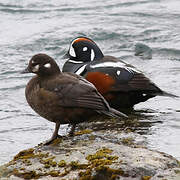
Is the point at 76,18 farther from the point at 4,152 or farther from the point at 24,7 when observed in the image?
the point at 4,152

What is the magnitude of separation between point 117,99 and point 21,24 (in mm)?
7858

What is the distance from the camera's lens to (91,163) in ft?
15.6

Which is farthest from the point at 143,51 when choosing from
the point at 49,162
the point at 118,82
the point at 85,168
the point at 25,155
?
the point at 85,168

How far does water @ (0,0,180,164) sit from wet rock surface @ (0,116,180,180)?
0.93m

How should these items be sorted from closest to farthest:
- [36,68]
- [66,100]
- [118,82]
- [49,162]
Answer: [49,162] < [66,100] < [36,68] < [118,82]

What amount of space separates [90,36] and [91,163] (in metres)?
9.50

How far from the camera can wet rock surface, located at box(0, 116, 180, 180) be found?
4598 mm

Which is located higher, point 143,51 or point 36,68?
point 36,68

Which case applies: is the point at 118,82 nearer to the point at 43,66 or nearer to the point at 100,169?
the point at 43,66

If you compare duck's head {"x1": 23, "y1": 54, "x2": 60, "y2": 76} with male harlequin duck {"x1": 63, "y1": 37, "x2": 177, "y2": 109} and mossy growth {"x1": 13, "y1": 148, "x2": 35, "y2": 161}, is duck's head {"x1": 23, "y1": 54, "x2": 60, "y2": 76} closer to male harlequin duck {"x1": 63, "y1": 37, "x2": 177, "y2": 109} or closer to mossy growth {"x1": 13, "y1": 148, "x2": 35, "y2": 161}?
mossy growth {"x1": 13, "y1": 148, "x2": 35, "y2": 161}

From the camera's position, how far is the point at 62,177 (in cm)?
459

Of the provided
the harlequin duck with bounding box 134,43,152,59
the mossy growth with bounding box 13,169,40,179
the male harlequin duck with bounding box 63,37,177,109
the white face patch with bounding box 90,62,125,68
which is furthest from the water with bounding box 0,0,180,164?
the mossy growth with bounding box 13,169,40,179

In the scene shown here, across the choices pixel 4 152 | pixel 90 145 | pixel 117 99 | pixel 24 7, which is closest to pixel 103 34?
pixel 24 7

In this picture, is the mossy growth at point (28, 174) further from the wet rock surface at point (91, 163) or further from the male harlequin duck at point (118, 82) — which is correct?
the male harlequin duck at point (118, 82)
